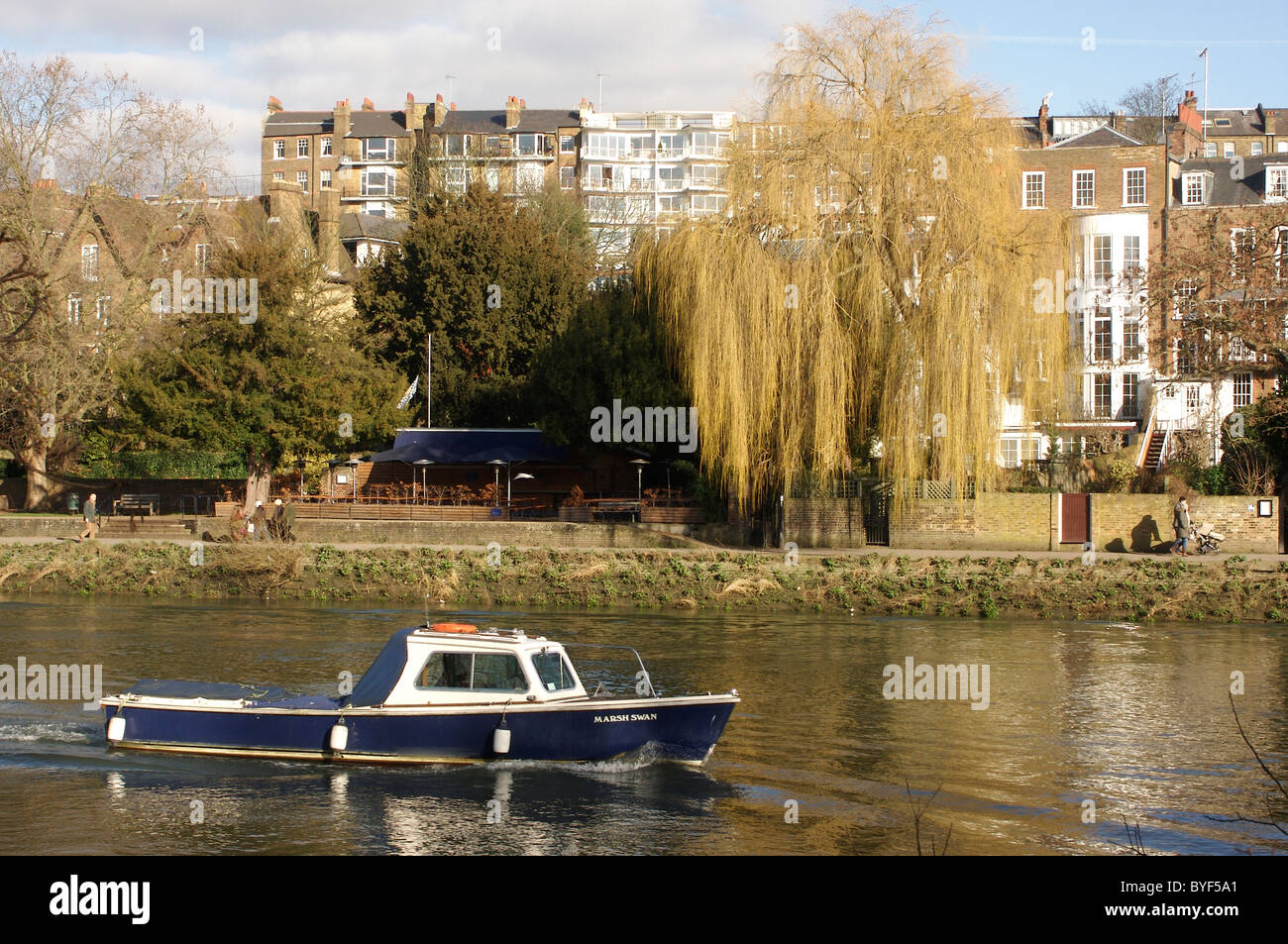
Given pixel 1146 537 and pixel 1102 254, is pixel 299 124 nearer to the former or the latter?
pixel 1102 254

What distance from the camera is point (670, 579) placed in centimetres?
3353

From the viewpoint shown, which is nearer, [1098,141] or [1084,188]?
[1084,188]

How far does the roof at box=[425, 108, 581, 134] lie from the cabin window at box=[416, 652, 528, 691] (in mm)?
91796

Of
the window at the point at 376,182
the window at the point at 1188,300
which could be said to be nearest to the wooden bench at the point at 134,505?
the window at the point at 1188,300

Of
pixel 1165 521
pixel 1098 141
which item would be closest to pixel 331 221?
pixel 1098 141

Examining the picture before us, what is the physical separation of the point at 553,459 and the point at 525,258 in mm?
11643

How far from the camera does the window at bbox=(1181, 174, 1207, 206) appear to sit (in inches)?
2221

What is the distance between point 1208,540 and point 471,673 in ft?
91.1

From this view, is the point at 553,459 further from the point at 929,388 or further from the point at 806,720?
the point at 806,720

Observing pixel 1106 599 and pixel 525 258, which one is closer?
pixel 1106 599

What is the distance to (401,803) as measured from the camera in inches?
588
